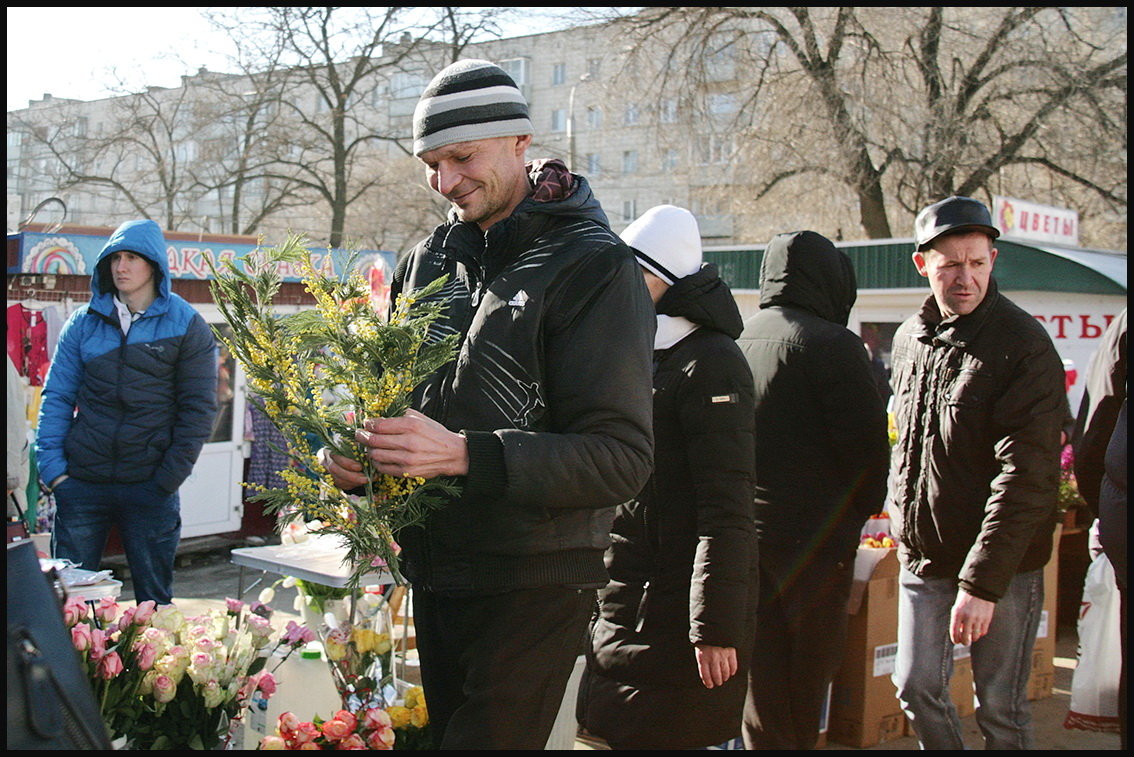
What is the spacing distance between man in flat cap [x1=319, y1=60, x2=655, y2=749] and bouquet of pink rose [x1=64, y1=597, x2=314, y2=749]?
1095 millimetres

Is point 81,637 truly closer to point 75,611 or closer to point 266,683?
point 75,611

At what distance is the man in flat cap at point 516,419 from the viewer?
194 cm

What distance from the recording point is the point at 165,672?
2891 mm

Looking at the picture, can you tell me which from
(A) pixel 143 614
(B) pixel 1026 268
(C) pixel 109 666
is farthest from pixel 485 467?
(B) pixel 1026 268

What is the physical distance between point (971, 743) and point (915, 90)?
15780 millimetres

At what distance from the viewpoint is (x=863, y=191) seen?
62.5 ft

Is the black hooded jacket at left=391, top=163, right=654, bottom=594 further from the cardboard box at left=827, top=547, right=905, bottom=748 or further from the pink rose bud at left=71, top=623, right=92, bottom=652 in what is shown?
the cardboard box at left=827, top=547, right=905, bottom=748

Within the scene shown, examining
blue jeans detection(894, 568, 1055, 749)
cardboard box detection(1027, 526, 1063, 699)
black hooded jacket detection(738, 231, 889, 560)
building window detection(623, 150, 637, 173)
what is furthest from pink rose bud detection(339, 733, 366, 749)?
building window detection(623, 150, 637, 173)

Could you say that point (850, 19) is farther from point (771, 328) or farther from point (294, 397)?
point (294, 397)

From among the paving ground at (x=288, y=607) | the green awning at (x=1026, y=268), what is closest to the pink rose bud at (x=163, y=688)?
the paving ground at (x=288, y=607)

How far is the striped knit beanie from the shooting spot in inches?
81.6

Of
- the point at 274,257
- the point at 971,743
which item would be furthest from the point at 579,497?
the point at 971,743

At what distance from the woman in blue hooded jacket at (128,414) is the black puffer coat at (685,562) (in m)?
2.71

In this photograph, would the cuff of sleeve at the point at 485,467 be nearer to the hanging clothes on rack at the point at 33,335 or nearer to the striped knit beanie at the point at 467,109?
the striped knit beanie at the point at 467,109
